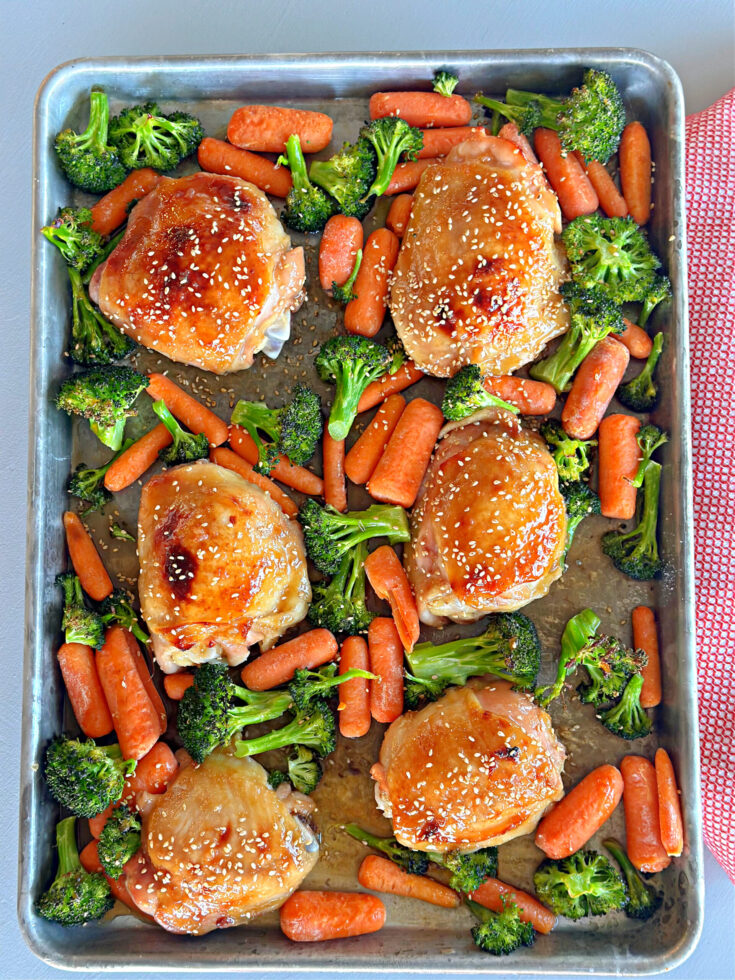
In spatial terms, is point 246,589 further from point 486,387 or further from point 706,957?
point 706,957

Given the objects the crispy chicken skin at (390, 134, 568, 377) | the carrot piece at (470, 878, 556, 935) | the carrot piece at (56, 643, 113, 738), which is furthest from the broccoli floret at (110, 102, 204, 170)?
the carrot piece at (470, 878, 556, 935)

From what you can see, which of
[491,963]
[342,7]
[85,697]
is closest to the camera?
[491,963]

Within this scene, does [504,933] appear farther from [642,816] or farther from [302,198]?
[302,198]

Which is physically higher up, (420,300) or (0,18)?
(0,18)

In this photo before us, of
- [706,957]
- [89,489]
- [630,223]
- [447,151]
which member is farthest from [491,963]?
[447,151]

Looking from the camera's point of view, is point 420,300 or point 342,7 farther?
point 342,7

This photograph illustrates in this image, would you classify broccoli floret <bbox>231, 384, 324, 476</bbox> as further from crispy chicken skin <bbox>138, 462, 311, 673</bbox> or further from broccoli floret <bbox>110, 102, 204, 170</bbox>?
broccoli floret <bbox>110, 102, 204, 170</bbox>

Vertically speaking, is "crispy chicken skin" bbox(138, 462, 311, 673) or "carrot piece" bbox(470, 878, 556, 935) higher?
"crispy chicken skin" bbox(138, 462, 311, 673)
